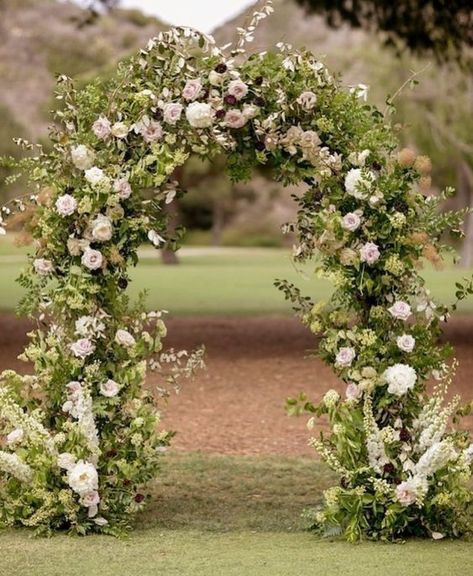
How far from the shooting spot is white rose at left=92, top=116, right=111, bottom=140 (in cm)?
707

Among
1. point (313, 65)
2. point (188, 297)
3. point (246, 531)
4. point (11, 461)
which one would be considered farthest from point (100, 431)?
point (188, 297)

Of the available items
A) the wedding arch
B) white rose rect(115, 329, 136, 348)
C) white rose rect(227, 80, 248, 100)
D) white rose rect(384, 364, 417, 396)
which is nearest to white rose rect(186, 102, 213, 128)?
the wedding arch

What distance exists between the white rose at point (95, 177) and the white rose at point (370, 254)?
146cm

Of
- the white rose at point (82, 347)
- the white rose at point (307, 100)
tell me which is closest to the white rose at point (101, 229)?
the white rose at point (82, 347)

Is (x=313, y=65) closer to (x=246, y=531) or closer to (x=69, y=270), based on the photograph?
(x=69, y=270)

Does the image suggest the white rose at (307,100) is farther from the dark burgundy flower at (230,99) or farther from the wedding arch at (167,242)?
the dark burgundy flower at (230,99)

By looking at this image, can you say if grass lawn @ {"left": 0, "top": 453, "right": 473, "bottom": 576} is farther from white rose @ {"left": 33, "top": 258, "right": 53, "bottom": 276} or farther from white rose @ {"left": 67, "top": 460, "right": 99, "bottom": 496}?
white rose @ {"left": 33, "top": 258, "right": 53, "bottom": 276}

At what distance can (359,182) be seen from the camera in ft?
22.7

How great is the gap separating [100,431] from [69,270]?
0.93 m

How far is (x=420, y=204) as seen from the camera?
7070 millimetres

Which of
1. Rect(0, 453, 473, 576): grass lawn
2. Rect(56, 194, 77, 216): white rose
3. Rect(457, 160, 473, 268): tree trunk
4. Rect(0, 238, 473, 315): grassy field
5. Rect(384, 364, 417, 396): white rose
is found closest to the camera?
Rect(0, 453, 473, 576): grass lawn

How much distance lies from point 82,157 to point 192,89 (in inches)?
28.2

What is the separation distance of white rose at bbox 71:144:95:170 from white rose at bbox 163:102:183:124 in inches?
18.3

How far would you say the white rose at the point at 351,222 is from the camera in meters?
6.90
